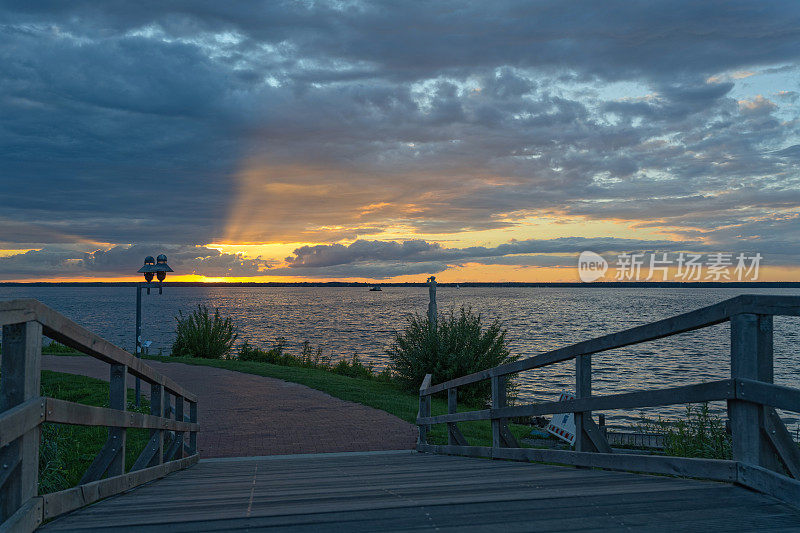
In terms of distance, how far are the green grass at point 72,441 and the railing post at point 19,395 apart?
Answer: 12.1 feet

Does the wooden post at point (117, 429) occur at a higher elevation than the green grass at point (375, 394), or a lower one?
higher

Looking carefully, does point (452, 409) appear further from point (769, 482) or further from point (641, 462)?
point (769, 482)

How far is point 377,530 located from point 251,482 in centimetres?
255

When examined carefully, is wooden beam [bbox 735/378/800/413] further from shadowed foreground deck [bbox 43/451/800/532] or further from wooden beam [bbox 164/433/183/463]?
wooden beam [bbox 164/433/183/463]

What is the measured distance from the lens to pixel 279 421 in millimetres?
12680

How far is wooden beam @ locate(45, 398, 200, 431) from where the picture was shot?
3164 millimetres

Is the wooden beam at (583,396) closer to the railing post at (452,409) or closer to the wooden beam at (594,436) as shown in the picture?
the wooden beam at (594,436)

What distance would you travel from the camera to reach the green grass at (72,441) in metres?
6.89

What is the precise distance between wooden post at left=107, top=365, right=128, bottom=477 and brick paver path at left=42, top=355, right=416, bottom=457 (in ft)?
19.2

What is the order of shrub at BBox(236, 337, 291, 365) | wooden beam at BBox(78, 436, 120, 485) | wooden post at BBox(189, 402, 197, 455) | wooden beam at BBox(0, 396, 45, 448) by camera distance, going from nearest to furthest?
1. wooden beam at BBox(0, 396, 45, 448)
2. wooden beam at BBox(78, 436, 120, 485)
3. wooden post at BBox(189, 402, 197, 455)
4. shrub at BBox(236, 337, 291, 365)

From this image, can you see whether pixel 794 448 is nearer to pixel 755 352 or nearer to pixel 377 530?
pixel 755 352

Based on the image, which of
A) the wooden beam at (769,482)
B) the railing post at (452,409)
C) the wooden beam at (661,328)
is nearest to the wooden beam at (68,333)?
the wooden beam at (661,328)

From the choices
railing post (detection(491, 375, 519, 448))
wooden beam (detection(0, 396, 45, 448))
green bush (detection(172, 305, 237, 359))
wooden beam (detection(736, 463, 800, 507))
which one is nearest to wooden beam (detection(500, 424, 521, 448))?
railing post (detection(491, 375, 519, 448))

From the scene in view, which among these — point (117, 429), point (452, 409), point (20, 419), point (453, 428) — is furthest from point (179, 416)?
point (20, 419)
